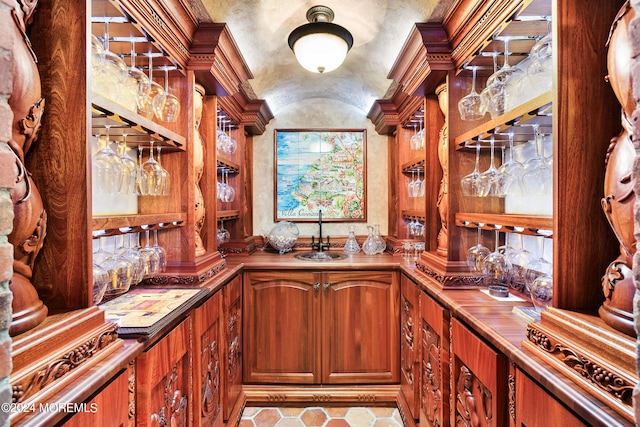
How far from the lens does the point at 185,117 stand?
176 centimetres

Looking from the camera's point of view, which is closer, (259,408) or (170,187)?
(170,187)

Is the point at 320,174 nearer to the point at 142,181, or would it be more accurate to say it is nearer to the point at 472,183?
the point at 472,183

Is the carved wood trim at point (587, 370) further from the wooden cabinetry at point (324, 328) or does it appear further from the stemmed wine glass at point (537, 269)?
the wooden cabinetry at point (324, 328)

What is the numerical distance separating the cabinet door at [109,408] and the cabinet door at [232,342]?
39.9 inches

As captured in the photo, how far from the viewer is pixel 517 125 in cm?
134

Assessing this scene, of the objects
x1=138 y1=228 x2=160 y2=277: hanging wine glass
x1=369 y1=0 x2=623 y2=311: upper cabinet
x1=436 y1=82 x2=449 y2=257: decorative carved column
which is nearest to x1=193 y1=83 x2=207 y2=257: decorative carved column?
x1=138 y1=228 x2=160 y2=277: hanging wine glass

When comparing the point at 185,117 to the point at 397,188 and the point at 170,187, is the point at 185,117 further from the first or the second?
the point at 397,188

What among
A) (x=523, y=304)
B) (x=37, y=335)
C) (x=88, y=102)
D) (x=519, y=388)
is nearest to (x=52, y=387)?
(x=37, y=335)

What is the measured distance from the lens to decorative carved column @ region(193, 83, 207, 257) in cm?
183

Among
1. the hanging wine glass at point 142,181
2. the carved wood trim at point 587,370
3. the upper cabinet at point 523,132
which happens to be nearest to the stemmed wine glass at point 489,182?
the upper cabinet at point 523,132

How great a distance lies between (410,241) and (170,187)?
1903mm

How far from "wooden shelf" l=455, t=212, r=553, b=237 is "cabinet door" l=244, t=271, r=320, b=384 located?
4.06ft

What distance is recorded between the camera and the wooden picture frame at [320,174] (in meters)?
3.38

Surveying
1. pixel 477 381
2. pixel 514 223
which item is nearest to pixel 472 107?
pixel 514 223
